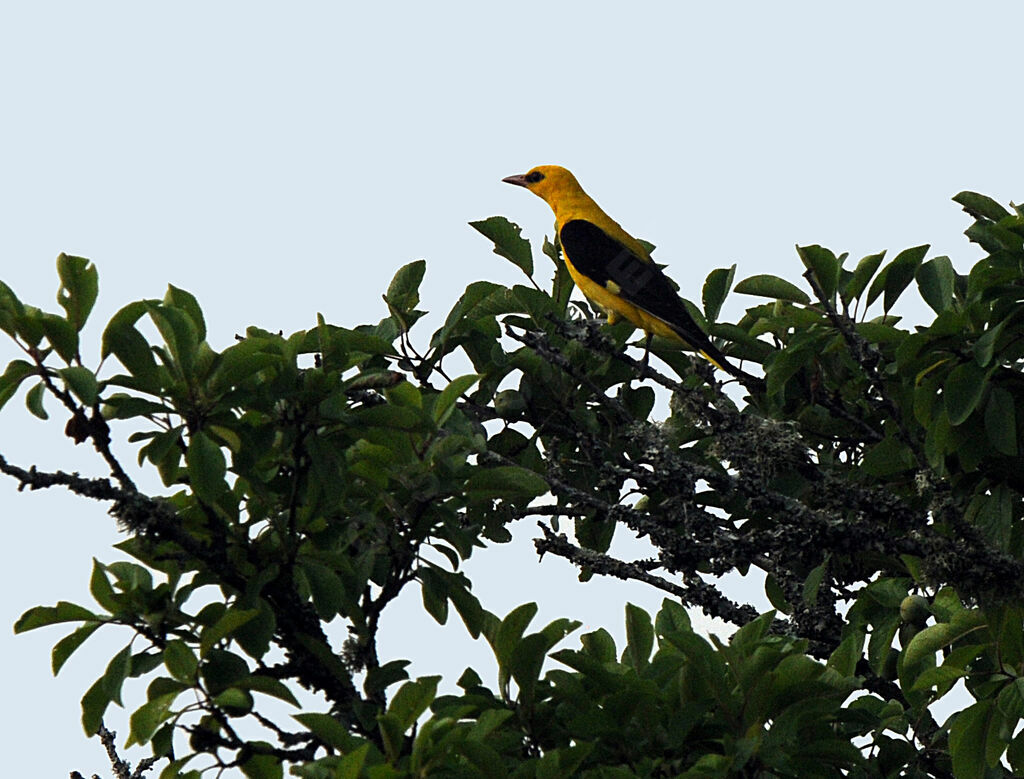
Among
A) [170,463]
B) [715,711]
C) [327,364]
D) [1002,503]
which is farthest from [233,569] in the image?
[1002,503]

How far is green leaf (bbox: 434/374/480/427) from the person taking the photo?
12.9 feet

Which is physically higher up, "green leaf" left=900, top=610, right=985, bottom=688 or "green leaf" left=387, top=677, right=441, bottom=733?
"green leaf" left=387, top=677, right=441, bottom=733

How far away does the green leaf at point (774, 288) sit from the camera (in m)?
5.36

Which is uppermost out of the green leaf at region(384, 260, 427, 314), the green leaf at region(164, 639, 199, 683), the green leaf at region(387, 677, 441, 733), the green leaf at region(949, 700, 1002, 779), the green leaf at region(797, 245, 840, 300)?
the green leaf at region(384, 260, 427, 314)

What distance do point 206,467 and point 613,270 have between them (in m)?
4.69

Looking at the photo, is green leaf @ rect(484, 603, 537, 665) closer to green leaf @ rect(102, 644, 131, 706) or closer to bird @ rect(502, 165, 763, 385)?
green leaf @ rect(102, 644, 131, 706)

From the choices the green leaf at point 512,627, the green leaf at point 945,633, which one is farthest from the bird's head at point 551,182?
the green leaf at point 512,627

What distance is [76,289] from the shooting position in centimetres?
353

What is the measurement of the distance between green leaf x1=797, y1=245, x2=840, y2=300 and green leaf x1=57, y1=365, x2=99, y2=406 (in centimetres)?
279

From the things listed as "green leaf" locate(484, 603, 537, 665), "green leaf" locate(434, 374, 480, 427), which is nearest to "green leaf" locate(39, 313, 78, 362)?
"green leaf" locate(434, 374, 480, 427)

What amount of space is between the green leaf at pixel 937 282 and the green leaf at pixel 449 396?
211cm

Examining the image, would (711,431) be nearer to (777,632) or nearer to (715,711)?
(777,632)

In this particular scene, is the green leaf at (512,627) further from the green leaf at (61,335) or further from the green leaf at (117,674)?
the green leaf at (61,335)

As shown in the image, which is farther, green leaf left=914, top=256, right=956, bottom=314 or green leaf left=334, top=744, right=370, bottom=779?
green leaf left=914, top=256, right=956, bottom=314
